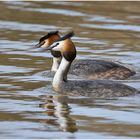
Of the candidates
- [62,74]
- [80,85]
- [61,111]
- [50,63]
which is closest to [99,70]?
[50,63]

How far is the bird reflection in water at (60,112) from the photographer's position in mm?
10875

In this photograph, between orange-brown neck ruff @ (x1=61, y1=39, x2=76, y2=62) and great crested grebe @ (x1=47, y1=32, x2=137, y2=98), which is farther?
orange-brown neck ruff @ (x1=61, y1=39, x2=76, y2=62)

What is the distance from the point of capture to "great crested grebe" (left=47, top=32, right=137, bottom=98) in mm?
12656

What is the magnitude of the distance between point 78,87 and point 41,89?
0.78 metres

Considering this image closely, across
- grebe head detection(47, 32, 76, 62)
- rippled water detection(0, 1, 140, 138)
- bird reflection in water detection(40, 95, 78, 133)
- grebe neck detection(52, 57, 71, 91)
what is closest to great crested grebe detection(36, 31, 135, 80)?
rippled water detection(0, 1, 140, 138)

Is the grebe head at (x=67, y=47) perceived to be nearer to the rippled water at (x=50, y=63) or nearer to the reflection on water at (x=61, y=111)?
the rippled water at (x=50, y=63)

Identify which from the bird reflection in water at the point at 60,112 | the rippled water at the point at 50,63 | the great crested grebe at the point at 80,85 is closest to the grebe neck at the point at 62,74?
the great crested grebe at the point at 80,85

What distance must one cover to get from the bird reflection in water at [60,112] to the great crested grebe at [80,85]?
0.94ft

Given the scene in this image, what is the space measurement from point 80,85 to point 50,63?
11.2ft

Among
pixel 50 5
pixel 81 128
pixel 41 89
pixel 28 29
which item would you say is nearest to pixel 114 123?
pixel 81 128

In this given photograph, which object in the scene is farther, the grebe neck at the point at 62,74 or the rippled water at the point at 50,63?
the grebe neck at the point at 62,74

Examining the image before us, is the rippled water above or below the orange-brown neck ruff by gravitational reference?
below

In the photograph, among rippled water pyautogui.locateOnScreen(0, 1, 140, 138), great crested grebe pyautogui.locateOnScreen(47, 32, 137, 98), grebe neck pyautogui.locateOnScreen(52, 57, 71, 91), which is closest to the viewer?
rippled water pyautogui.locateOnScreen(0, 1, 140, 138)

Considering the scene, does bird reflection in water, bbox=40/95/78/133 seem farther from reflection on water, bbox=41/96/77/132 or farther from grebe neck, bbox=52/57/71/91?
grebe neck, bbox=52/57/71/91
